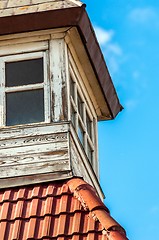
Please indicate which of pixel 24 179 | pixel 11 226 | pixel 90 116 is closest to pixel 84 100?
pixel 90 116

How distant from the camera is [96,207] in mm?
11328

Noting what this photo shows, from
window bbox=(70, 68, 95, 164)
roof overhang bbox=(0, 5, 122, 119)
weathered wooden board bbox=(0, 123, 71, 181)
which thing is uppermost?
roof overhang bbox=(0, 5, 122, 119)

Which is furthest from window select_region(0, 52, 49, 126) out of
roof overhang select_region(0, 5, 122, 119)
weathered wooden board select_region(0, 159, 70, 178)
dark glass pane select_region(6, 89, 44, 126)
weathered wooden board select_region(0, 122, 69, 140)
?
weathered wooden board select_region(0, 159, 70, 178)

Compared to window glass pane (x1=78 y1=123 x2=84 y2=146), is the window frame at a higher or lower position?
higher

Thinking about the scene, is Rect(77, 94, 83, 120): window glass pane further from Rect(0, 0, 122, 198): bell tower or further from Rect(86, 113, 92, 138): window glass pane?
Rect(86, 113, 92, 138): window glass pane

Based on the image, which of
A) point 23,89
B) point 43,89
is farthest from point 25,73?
point 43,89

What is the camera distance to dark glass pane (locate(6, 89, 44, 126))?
12781 mm

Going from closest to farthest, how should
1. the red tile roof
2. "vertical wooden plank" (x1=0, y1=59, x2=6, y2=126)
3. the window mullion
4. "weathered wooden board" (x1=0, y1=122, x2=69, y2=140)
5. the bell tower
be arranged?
the red tile roof
the bell tower
"weathered wooden board" (x1=0, y1=122, x2=69, y2=140)
the window mullion
"vertical wooden plank" (x1=0, y1=59, x2=6, y2=126)

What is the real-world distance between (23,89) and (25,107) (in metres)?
0.26

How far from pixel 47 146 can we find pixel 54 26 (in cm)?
159

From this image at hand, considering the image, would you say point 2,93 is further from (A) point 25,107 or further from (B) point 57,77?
(B) point 57,77

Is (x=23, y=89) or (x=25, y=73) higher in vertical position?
(x=25, y=73)

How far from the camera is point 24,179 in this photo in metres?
12.1

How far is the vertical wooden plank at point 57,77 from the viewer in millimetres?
12656
